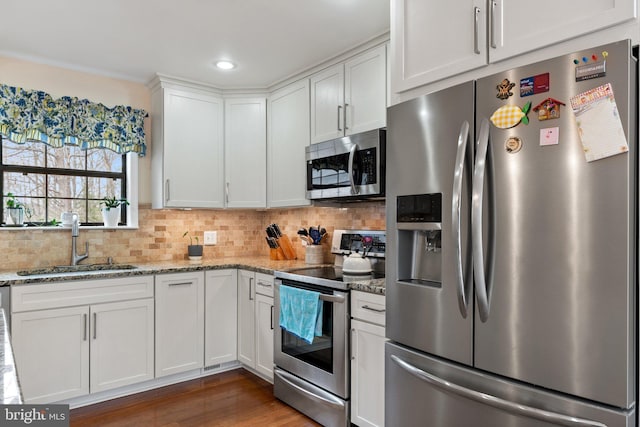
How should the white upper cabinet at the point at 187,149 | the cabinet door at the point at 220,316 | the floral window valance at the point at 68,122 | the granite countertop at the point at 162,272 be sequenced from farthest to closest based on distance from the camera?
1. the white upper cabinet at the point at 187,149
2. the cabinet door at the point at 220,316
3. the floral window valance at the point at 68,122
4. the granite countertop at the point at 162,272

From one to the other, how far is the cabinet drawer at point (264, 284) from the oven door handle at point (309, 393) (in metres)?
0.54

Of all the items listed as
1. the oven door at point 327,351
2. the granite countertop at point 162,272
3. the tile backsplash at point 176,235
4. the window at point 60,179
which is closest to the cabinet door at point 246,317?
the granite countertop at point 162,272

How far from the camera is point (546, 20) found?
4.66ft

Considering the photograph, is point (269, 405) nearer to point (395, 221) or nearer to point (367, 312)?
point (367, 312)

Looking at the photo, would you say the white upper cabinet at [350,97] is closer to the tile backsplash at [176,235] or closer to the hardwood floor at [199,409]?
the tile backsplash at [176,235]

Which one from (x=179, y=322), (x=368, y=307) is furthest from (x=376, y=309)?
(x=179, y=322)

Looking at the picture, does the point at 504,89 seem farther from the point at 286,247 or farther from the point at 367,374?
the point at 286,247

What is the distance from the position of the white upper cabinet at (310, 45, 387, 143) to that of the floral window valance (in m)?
1.49

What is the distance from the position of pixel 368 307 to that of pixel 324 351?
1.57 feet

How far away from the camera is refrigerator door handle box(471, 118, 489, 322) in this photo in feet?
4.88

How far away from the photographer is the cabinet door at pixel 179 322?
3.12m

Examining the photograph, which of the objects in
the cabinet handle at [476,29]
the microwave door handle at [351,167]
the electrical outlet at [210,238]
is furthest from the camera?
the electrical outlet at [210,238]

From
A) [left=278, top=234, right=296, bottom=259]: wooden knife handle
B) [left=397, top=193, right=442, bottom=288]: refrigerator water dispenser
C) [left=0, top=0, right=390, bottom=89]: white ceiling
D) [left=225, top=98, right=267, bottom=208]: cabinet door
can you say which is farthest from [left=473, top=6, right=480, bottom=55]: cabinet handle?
[left=278, top=234, right=296, bottom=259]: wooden knife handle

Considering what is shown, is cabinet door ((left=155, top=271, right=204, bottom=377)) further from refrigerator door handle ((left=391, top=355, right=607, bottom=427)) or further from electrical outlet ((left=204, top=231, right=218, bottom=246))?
refrigerator door handle ((left=391, top=355, right=607, bottom=427))
